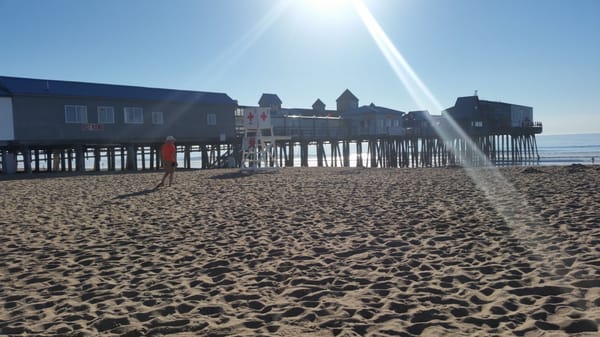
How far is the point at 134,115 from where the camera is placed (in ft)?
87.1

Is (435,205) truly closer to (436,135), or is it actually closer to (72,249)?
(72,249)

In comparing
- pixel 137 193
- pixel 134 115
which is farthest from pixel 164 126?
pixel 137 193

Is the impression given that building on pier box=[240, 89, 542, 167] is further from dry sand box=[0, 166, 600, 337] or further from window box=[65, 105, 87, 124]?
dry sand box=[0, 166, 600, 337]

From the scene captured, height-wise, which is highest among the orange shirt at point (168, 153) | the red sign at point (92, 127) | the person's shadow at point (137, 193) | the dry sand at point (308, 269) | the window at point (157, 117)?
the window at point (157, 117)

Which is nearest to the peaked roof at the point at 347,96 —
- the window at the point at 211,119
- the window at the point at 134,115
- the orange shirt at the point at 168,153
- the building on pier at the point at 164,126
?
the building on pier at the point at 164,126

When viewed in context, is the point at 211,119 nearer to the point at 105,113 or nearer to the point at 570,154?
the point at 105,113

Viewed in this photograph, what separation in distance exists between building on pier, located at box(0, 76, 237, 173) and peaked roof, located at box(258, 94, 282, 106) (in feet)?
95.2

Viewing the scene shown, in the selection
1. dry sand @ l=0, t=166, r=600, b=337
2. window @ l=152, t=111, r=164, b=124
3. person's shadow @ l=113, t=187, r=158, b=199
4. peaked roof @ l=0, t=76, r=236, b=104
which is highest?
peaked roof @ l=0, t=76, r=236, b=104

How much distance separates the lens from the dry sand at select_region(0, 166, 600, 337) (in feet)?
12.1

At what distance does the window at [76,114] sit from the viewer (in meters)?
24.2

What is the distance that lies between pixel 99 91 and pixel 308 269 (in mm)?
23787

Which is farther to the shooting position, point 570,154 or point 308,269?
point 570,154

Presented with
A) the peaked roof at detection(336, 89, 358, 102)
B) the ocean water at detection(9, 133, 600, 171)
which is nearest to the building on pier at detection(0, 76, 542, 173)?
the ocean water at detection(9, 133, 600, 171)

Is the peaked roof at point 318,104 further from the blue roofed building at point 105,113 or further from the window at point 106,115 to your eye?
the window at point 106,115
